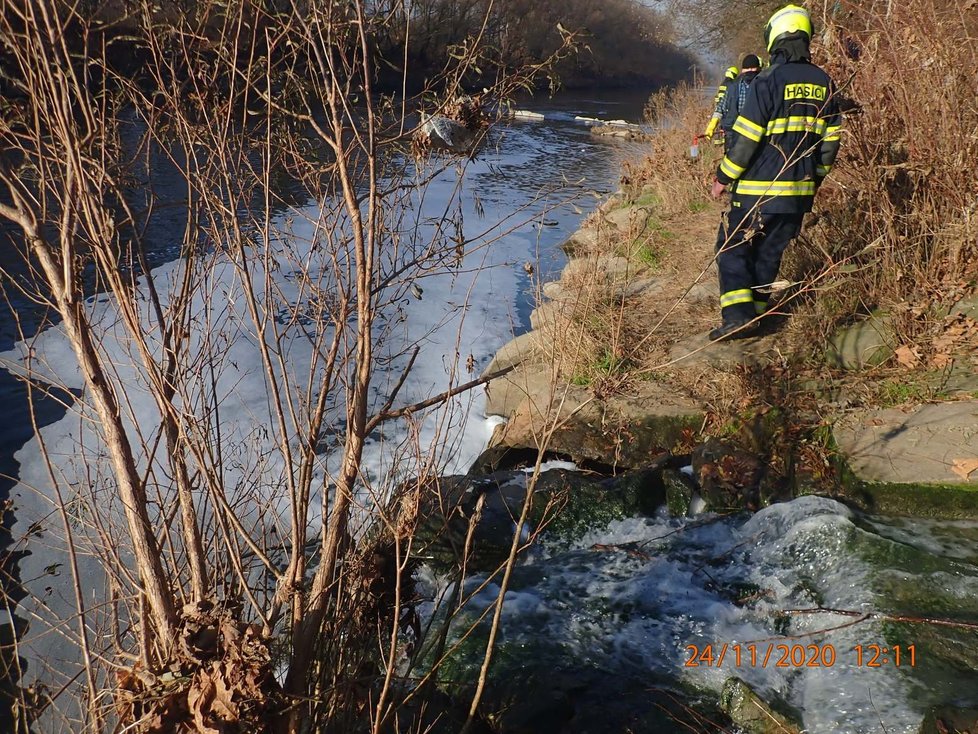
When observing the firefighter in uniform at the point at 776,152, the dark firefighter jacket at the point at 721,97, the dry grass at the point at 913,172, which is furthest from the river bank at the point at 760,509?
the dark firefighter jacket at the point at 721,97

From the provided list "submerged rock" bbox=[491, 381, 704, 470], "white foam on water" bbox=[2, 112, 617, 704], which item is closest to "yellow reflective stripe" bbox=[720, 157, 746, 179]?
"white foam on water" bbox=[2, 112, 617, 704]

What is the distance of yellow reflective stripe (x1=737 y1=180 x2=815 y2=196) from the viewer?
4.97 metres

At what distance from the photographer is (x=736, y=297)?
519cm

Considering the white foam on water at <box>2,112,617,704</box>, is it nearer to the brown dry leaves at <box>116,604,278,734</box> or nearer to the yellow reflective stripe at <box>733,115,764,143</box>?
the brown dry leaves at <box>116,604,278,734</box>

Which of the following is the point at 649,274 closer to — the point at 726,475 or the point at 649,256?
the point at 649,256

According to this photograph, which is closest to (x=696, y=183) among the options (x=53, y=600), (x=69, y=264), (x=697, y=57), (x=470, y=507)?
(x=470, y=507)

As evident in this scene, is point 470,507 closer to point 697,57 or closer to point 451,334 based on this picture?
point 451,334

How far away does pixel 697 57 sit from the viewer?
2358 cm

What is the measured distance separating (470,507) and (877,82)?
14.0 ft

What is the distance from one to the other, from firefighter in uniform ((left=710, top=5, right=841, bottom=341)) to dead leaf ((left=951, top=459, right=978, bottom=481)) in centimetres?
132

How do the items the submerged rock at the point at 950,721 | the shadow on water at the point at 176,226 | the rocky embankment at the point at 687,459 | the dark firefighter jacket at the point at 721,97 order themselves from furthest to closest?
the dark firefighter jacket at the point at 721,97 < the shadow on water at the point at 176,226 < the rocky embankment at the point at 687,459 < the submerged rock at the point at 950,721

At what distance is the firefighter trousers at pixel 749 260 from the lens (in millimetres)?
5145

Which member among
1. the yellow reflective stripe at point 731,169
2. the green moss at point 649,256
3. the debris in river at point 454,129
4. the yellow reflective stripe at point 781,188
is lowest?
the green moss at point 649,256

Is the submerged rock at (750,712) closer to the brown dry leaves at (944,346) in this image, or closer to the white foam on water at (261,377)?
the white foam on water at (261,377)
